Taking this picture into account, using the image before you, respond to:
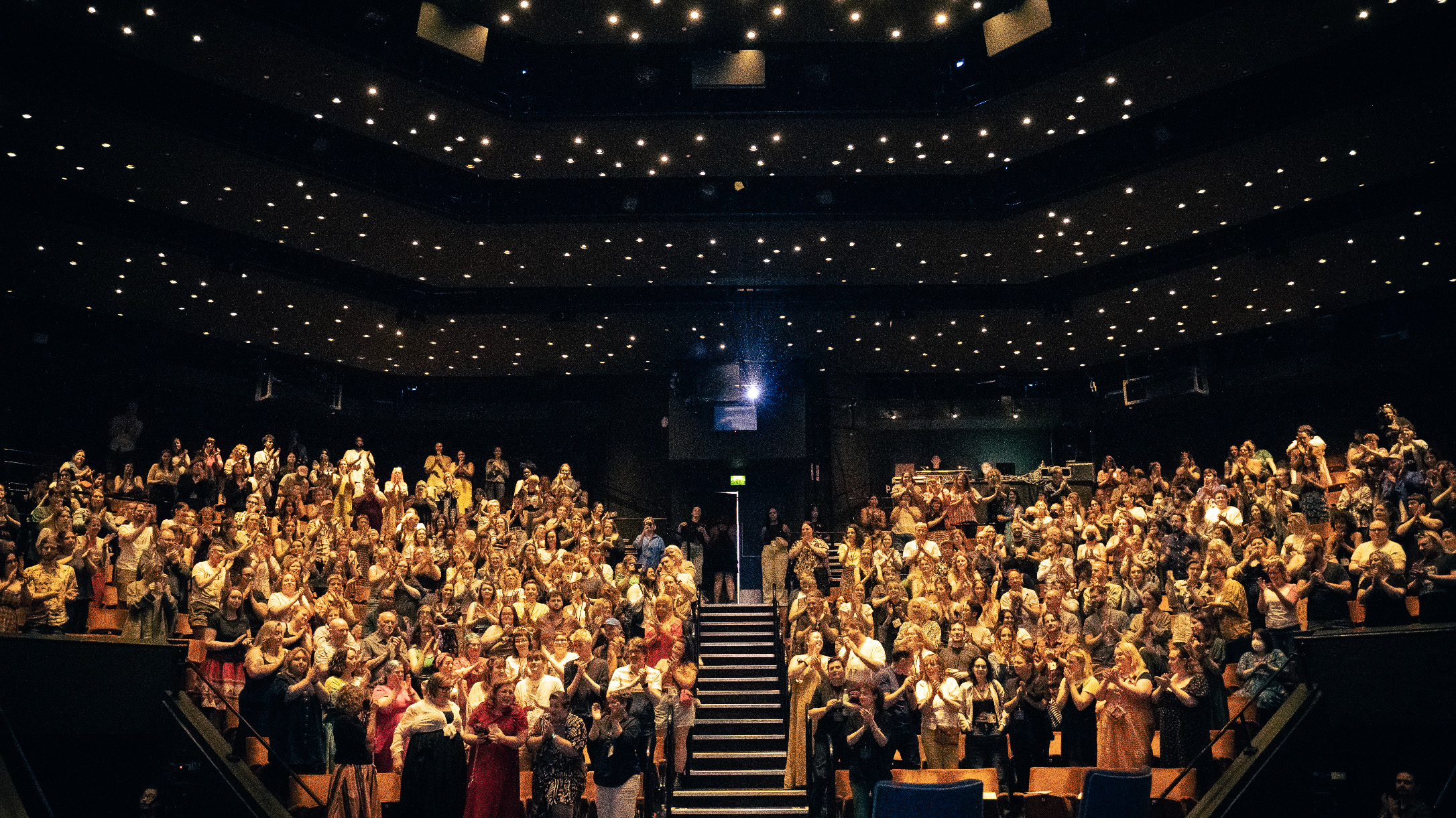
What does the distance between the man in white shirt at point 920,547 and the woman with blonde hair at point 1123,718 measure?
3.85 meters

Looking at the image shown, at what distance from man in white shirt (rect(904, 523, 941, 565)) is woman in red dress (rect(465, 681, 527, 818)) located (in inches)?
248

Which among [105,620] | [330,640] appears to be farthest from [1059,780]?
[105,620]

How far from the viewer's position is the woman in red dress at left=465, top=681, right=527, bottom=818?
6.88 metres

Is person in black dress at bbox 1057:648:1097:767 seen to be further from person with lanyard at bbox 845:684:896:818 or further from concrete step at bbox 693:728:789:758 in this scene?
concrete step at bbox 693:728:789:758

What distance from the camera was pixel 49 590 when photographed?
28.4 feet

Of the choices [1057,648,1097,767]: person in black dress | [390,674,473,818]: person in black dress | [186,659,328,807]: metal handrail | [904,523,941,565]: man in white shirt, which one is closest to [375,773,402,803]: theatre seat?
[186,659,328,807]: metal handrail

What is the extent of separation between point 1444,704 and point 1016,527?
6.19m

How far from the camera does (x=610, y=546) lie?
1440 cm

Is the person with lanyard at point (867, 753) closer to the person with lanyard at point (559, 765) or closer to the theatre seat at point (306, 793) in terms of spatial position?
the person with lanyard at point (559, 765)

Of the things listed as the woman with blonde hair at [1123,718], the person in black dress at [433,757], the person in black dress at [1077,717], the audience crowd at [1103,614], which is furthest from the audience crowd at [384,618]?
the woman with blonde hair at [1123,718]

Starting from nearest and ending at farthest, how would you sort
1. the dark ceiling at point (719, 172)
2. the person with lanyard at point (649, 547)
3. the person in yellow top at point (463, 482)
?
the dark ceiling at point (719, 172) < the person with lanyard at point (649, 547) < the person in yellow top at point (463, 482)

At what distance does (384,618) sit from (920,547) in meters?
6.57

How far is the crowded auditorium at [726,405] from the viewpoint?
757 cm

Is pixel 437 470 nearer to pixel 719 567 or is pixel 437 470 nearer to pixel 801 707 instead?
pixel 719 567
